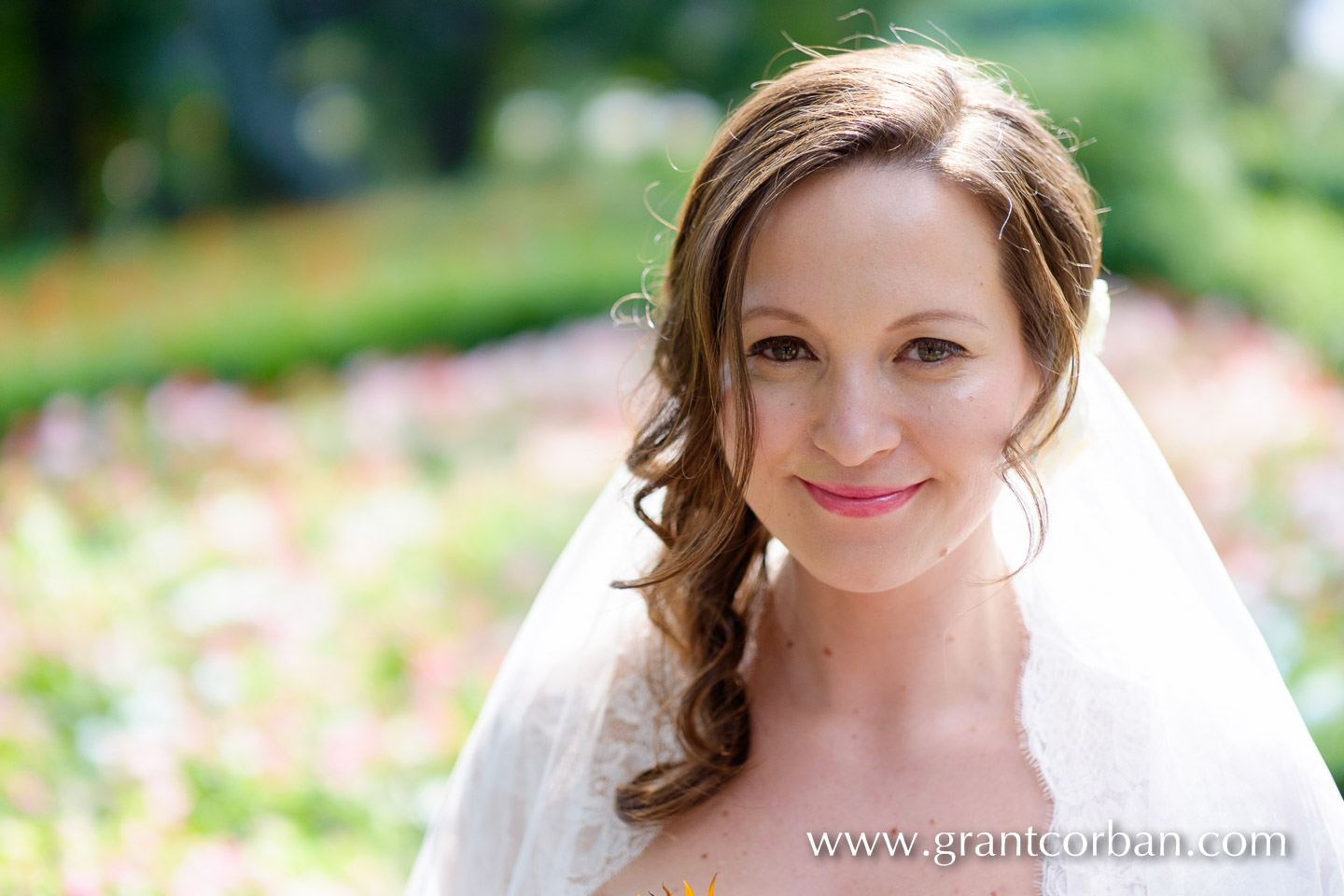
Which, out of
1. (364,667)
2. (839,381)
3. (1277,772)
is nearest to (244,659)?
(364,667)

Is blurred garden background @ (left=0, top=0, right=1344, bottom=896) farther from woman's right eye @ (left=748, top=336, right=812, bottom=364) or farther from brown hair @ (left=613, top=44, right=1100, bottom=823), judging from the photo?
woman's right eye @ (left=748, top=336, right=812, bottom=364)

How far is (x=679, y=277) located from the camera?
5.85 feet

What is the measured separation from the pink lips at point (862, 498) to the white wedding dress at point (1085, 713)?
1.10 feet

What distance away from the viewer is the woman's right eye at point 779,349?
1.61 m

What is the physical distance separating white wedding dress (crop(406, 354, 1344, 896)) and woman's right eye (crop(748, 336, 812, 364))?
1.57ft

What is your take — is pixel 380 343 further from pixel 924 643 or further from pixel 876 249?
pixel 876 249

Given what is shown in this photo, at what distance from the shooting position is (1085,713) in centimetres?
172

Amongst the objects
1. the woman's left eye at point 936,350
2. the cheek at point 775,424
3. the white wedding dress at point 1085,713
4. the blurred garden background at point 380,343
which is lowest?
the white wedding dress at point 1085,713

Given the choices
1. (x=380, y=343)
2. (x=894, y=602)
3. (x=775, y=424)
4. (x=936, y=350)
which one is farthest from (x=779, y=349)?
(x=380, y=343)

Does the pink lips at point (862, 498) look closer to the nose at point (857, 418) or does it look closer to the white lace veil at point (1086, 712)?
the nose at point (857, 418)

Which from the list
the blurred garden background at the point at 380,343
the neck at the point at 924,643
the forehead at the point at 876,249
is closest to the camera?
the forehead at the point at 876,249

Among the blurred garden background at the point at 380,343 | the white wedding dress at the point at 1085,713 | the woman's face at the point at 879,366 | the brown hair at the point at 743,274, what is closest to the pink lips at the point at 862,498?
the woman's face at the point at 879,366

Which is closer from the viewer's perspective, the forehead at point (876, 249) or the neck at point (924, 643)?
the forehead at point (876, 249)

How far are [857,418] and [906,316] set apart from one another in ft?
0.49
